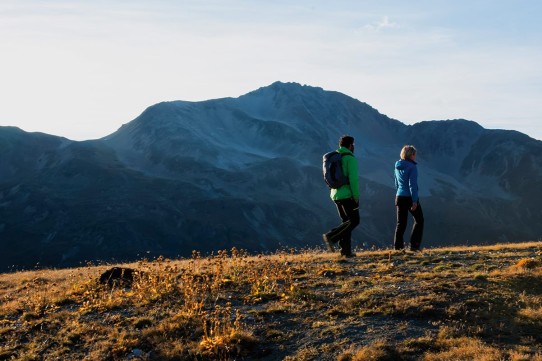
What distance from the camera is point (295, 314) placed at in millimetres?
11438

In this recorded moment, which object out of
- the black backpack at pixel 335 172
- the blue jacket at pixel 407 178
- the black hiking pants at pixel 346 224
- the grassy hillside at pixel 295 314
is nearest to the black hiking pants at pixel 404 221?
the blue jacket at pixel 407 178

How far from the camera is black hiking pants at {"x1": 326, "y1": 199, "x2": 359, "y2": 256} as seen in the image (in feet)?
54.5

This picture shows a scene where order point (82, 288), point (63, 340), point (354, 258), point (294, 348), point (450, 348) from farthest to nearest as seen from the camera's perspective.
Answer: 1. point (354, 258)
2. point (82, 288)
3. point (63, 340)
4. point (294, 348)
5. point (450, 348)

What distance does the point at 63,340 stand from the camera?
11.2 meters

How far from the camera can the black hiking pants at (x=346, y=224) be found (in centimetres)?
1661

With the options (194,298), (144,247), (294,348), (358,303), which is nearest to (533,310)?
(358,303)

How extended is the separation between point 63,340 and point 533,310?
28.5 ft

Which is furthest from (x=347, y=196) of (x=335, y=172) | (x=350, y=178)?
(x=335, y=172)

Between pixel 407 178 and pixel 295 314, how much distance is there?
7.86m

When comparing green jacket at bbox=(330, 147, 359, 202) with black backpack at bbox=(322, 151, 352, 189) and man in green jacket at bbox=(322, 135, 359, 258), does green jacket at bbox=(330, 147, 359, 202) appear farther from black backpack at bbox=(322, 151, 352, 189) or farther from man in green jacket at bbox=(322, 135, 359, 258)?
black backpack at bbox=(322, 151, 352, 189)

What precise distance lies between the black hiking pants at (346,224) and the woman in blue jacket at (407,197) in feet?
5.59

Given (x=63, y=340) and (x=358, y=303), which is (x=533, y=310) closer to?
(x=358, y=303)

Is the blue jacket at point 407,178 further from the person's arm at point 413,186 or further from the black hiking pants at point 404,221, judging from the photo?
the black hiking pants at point 404,221

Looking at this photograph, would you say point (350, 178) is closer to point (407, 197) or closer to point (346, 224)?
point (346, 224)
